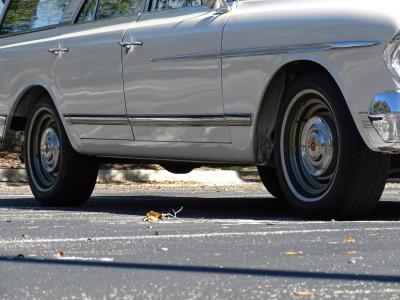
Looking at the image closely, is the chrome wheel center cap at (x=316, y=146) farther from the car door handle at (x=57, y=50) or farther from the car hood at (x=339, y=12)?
the car door handle at (x=57, y=50)

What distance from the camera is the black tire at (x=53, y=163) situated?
9266mm

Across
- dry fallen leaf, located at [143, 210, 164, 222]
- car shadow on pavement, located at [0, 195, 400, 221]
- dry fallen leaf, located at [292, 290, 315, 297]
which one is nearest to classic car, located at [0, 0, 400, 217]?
car shadow on pavement, located at [0, 195, 400, 221]

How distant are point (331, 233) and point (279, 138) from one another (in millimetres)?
1244

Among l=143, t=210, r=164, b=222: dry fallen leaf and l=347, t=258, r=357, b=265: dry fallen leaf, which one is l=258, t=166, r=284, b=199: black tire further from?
l=347, t=258, r=357, b=265: dry fallen leaf

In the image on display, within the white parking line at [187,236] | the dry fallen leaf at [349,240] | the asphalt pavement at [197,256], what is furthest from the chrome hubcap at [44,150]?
the dry fallen leaf at [349,240]

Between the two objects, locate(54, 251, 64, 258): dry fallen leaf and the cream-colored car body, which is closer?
locate(54, 251, 64, 258): dry fallen leaf

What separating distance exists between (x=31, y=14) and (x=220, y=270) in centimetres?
560

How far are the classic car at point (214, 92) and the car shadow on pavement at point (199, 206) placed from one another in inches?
9.1

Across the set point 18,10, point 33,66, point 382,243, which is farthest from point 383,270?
point 18,10

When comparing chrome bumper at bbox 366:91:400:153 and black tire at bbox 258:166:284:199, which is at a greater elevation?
chrome bumper at bbox 366:91:400:153

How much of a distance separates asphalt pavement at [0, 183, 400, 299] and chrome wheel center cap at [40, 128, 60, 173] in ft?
3.47

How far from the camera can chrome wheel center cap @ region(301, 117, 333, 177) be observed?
7.09 meters

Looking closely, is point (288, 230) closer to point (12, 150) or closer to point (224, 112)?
point (224, 112)

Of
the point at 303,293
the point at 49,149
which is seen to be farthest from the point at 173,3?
the point at 303,293
